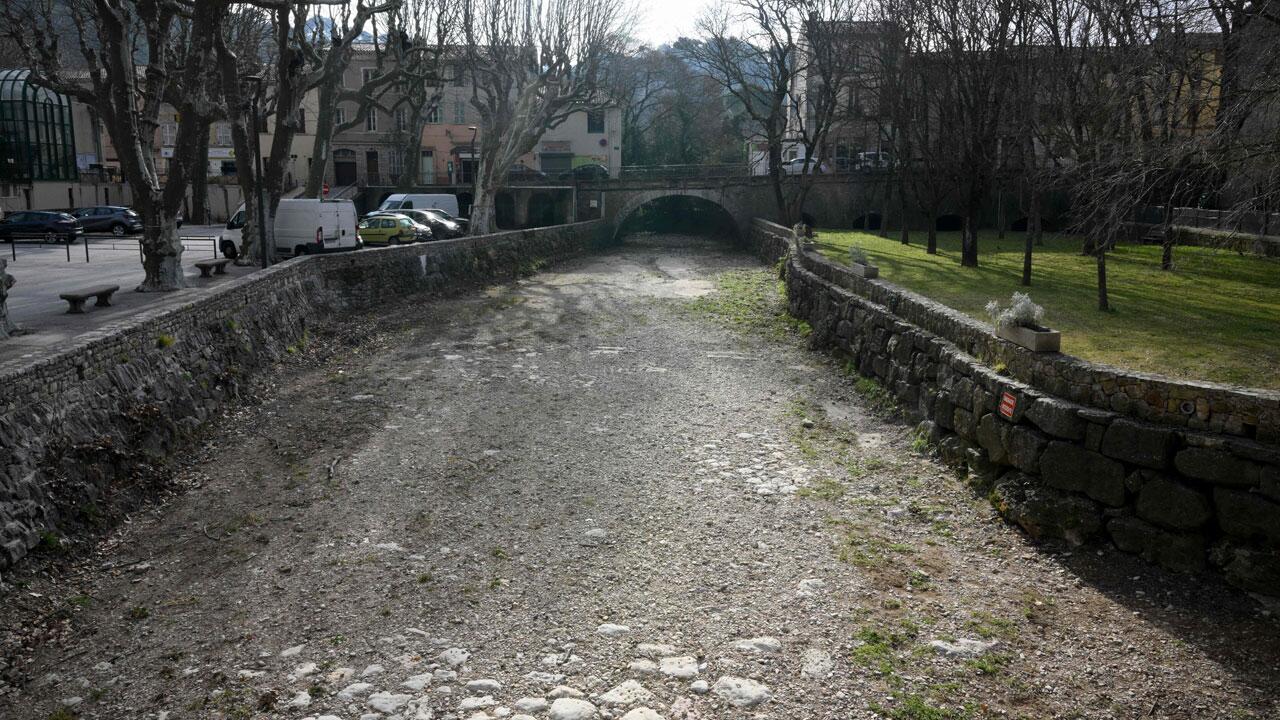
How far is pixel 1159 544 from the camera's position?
755 centimetres

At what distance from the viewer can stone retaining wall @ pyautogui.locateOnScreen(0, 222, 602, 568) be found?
800 centimetres

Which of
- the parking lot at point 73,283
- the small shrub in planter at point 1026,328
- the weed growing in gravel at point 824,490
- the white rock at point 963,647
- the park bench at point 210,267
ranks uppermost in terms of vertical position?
the small shrub in planter at point 1026,328

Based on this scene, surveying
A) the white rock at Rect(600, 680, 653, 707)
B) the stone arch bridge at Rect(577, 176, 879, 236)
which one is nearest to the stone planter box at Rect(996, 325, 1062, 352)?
the white rock at Rect(600, 680, 653, 707)

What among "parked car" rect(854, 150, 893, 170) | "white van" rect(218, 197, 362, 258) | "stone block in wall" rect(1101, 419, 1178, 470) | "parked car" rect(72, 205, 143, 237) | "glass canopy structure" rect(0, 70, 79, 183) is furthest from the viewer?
"parked car" rect(854, 150, 893, 170)

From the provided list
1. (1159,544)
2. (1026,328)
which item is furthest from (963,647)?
(1026,328)

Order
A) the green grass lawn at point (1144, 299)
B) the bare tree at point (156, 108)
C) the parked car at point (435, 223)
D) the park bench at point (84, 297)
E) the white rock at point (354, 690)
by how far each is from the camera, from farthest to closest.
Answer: the parked car at point (435, 223) < the bare tree at point (156, 108) < the park bench at point (84, 297) < the green grass lawn at point (1144, 299) < the white rock at point (354, 690)

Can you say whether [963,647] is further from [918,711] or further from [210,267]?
[210,267]

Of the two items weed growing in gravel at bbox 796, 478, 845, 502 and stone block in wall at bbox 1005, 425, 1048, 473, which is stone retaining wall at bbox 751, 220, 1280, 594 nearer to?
stone block in wall at bbox 1005, 425, 1048, 473

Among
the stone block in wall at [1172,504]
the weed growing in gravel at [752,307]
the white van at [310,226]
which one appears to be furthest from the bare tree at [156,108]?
the stone block in wall at [1172,504]

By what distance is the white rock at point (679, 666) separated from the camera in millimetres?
6332

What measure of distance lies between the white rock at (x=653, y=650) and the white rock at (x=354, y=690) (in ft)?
6.07

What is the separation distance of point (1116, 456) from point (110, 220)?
146ft

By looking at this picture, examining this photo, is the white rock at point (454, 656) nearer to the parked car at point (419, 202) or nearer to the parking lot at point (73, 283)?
the parking lot at point (73, 283)

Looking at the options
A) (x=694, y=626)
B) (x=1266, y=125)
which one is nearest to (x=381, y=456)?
(x=694, y=626)
